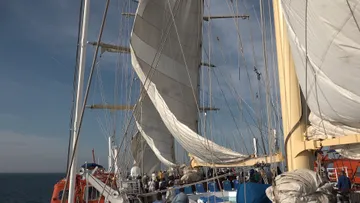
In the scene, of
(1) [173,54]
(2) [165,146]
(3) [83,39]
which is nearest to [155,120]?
(2) [165,146]

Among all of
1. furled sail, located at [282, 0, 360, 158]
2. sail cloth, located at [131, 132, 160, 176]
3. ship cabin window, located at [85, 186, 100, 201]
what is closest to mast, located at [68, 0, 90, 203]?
furled sail, located at [282, 0, 360, 158]

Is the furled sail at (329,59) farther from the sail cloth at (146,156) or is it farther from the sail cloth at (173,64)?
the sail cloth at (146,156)

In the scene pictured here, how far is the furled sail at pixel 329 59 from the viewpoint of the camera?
3.22m

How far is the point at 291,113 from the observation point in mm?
4406

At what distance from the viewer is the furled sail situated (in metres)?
3.22

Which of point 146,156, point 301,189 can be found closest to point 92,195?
point 146,156

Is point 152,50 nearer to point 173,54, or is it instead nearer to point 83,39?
point 173,54

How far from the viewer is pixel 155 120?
53.4 ft

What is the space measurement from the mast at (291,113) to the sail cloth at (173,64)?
2.06m

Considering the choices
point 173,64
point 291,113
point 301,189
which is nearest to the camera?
point 301,189

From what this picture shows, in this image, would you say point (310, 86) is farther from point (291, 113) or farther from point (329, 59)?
point (291, 113)

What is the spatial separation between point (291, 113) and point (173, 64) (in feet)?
20.4

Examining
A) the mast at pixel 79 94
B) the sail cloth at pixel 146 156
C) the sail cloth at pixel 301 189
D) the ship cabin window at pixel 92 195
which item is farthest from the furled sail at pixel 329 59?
the sail cloth at pixel 146 156

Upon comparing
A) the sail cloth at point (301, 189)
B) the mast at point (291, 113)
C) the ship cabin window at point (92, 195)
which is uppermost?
the mast at point (291, 113)
